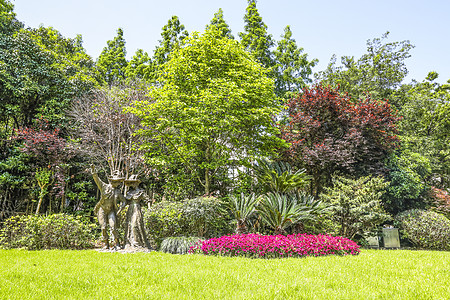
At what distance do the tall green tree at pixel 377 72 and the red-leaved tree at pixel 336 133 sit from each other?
4838mm

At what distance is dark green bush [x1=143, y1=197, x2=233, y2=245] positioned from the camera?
789cm

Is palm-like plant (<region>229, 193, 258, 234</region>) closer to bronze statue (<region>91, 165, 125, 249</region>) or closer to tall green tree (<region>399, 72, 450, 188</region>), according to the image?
bronze statue (<region>91, 165, 125, 249</region>)

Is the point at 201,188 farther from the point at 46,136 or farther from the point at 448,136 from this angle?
the point at 448,136

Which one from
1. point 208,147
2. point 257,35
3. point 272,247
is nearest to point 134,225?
point 272,247

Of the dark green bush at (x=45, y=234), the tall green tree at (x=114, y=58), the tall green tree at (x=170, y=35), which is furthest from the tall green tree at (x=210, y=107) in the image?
the tall green tree at (x=114, y=58)

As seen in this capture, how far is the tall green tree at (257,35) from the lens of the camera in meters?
18.3

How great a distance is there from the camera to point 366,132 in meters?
11.4

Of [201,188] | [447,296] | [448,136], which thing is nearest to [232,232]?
[201,188]

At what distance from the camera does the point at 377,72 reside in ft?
55.0

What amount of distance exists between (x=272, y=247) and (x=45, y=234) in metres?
6.21

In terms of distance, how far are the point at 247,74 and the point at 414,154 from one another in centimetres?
904

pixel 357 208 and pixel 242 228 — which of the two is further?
pixel 357 208

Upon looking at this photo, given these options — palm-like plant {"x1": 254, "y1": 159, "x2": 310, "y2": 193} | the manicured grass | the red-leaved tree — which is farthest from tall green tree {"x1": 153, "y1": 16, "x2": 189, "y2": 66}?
the manicured grass

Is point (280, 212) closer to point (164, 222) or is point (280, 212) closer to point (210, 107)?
point (164, 222)
